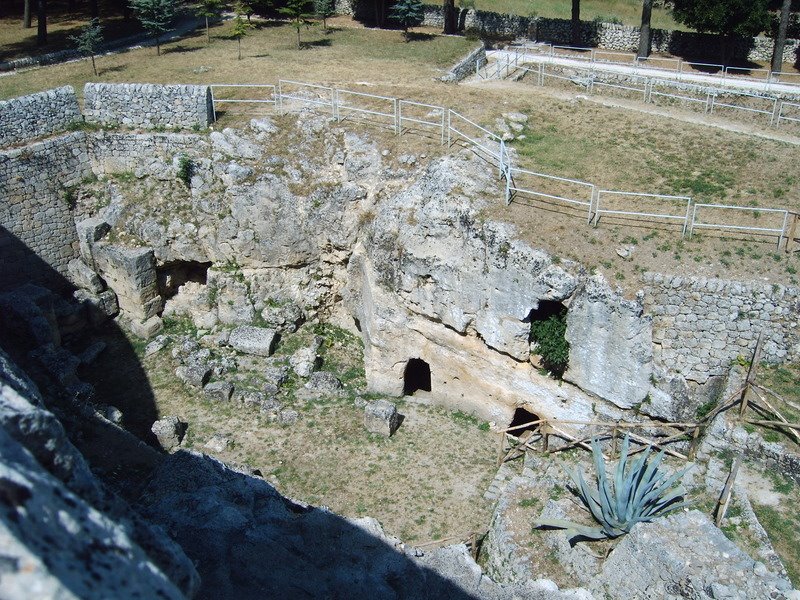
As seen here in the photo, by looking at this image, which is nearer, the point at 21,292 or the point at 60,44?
the point at 21,292

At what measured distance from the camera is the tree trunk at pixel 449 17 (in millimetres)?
31734

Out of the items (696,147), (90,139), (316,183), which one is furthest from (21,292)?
(696,147)

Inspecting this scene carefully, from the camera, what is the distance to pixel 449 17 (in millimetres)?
31922

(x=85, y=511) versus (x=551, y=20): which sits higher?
(x=551, y=20)

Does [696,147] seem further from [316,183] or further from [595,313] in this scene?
[316,183]

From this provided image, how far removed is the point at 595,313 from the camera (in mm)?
15328

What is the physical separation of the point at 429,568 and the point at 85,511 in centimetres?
628

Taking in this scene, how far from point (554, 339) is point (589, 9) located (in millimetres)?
29093

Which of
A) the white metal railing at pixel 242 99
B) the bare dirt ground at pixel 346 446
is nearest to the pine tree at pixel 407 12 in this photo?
the white metal railing at pixel 242 99

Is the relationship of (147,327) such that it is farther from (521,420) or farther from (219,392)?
(521,420)

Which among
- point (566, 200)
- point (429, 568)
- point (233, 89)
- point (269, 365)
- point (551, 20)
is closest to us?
point (429, 568)

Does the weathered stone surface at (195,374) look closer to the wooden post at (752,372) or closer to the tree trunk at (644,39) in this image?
the wooden post at (752,372)

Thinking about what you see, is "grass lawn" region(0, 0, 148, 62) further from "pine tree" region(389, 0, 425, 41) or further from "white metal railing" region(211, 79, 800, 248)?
"white metal railing" region(211, 79, 800, 248)

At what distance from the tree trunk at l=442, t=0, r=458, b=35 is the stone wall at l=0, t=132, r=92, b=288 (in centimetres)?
1663
